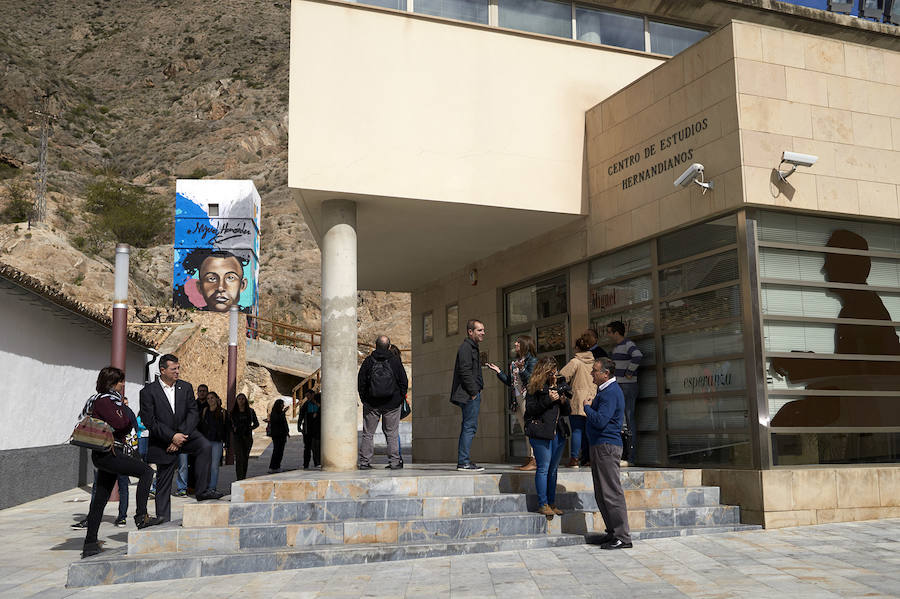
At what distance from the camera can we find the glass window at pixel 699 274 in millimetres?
9125

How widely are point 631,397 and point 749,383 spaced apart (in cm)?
185

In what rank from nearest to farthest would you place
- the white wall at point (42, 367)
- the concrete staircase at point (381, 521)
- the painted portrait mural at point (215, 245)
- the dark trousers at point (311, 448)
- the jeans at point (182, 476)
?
the concrete staircase at point (381, 521) → the jeans at point (182, 476) → the white wall at point (42, 367) → the dark trousers at point (311, 448) → the painted portrait mural at point (215, 245)


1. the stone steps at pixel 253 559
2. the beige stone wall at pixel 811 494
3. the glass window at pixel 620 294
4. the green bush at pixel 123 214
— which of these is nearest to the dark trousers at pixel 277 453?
the glass window at pixel 620 294

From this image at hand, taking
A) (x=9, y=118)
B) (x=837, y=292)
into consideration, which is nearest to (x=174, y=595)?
(x=837, y=292)

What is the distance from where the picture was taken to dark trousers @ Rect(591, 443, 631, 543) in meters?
7.23

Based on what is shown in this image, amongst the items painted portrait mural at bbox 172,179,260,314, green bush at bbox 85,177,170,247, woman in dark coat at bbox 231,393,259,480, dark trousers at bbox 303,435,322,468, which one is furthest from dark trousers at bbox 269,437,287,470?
green bush at bbox 85,177,170,247

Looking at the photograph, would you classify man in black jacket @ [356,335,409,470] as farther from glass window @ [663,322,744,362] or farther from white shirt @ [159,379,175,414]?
glass window @ [663,322,744,362]

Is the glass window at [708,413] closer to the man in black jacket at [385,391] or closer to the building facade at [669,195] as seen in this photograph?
the building facade at [669,195]

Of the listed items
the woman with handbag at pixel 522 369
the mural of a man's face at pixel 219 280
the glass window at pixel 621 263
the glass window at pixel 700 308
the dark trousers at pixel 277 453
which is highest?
the mural of a man's face at pixel 219 280

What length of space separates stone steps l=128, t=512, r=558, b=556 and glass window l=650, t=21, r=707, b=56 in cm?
846

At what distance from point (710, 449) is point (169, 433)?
19.7 ft

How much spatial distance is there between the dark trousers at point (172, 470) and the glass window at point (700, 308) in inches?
227

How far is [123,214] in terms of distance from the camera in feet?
206

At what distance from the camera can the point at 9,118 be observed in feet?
238
